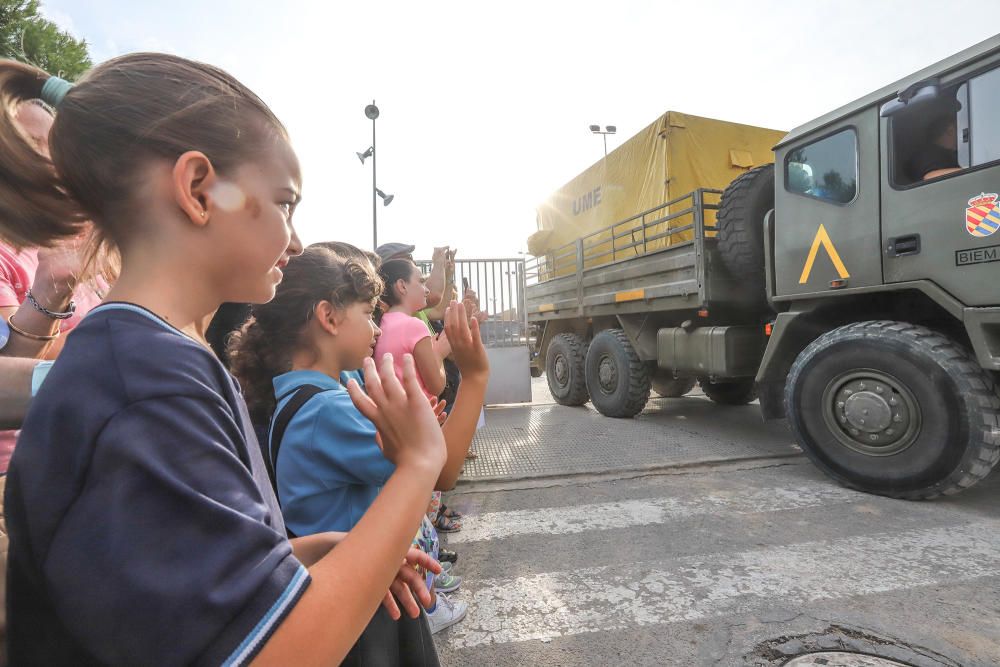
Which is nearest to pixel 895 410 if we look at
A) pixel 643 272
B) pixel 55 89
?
pixel 643 272

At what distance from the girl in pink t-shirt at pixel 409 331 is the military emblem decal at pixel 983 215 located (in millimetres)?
3153

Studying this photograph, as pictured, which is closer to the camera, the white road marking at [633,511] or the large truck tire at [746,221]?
the white road marking at [633,511]

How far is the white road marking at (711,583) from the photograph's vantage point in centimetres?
208

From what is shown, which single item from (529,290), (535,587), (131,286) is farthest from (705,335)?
(131,286)

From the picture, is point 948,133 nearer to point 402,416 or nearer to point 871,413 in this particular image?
point 871,413

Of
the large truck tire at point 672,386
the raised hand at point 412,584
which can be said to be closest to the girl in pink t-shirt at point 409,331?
the raised hand at point 412,584

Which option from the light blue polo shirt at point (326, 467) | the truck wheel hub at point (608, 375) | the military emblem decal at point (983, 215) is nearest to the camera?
the light blue polo shirt at point (326, 467)

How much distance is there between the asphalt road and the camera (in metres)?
1.89

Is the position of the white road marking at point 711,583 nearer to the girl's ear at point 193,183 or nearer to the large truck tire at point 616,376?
the girl's ear at point 193,183

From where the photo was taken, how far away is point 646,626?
6.61 ft

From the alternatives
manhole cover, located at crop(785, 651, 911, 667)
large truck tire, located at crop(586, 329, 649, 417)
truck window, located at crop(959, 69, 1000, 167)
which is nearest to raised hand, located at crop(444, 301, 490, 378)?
manhole cover, located at crop(785, 651, 911, 667)

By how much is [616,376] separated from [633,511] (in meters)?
3.16

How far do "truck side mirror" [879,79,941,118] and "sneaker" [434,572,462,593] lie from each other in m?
3.84

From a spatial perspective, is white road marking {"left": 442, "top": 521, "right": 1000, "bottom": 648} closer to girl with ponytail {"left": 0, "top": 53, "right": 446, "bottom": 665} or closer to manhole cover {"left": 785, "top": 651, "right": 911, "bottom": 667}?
manhole cover {"left": 785, "top": 651, "right": 911, "bottom": 667}
